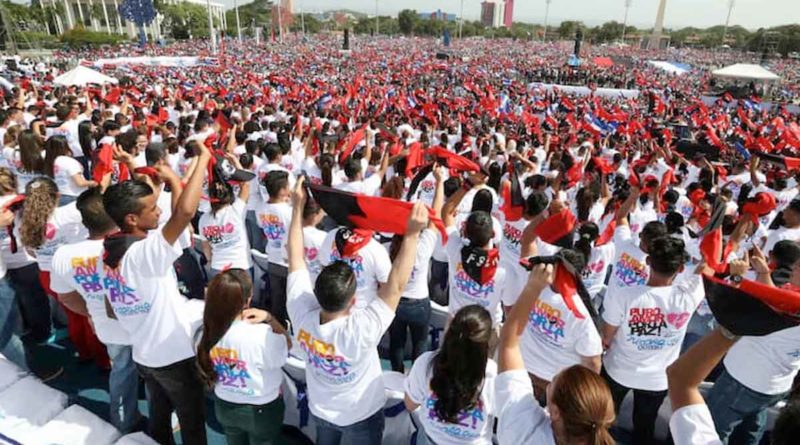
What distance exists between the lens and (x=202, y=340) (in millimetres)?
2482

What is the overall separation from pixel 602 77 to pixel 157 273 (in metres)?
36.9

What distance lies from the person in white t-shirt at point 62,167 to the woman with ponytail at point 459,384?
15.6 feet

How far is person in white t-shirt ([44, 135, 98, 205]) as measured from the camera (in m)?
5.37

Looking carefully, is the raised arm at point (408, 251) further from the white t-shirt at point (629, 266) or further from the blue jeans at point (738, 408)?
the white t-shirt at point (629, 266)

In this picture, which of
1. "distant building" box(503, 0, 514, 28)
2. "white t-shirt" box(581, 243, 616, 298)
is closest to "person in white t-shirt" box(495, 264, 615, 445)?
"white t-shirt" box(581, 243, 616, 298)

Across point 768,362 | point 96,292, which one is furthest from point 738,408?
point 96,292

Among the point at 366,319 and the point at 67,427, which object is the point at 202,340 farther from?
the point at 67,427

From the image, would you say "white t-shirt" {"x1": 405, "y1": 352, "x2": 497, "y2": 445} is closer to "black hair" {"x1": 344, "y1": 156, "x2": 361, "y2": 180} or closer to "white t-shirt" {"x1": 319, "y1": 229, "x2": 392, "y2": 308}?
"white t-shirt" {"x1": 319, "y1": 229, "x2": 392, "y2": 308}

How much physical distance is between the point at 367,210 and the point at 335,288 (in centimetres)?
55

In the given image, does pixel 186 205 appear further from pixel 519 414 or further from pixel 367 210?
pixel 519 414

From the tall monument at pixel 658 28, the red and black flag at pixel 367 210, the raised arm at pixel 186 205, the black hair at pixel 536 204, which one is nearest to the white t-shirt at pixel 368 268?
the red and black flag at pixel 367 210

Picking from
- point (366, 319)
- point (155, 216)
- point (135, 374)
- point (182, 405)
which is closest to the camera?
point (366, 319)

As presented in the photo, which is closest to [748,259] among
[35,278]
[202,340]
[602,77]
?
[202,340]

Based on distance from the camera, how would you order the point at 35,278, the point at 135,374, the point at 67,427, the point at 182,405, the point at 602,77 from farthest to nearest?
the point at 602,77
the point at 35,278
the point at 135,374
the point at 182,405
the point at 67,427
